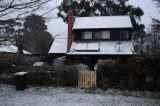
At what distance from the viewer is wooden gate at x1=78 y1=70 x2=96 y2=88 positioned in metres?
18.2

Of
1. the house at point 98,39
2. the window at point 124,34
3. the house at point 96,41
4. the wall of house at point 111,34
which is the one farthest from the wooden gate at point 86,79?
the window at point 124,34

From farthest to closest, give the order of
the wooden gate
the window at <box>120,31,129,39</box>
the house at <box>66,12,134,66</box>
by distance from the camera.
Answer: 1. the window at <box>120,31,129,39</box>
2. the house at <box>66,12,134,66</box>
3. the wooden gate

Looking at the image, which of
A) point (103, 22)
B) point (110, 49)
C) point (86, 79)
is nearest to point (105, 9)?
point (103, 22)

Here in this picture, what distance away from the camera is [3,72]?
779 inches

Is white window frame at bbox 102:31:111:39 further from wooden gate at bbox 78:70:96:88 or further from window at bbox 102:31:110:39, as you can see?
wooden gate at bbox 78:70:96:88

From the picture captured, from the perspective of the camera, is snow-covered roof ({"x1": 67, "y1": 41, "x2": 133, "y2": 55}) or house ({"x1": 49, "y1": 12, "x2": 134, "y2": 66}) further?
house ({"x1": 49, "y1": 12, "x2": 134, "y2": 66})

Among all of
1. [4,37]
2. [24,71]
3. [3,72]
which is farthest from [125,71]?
[4,37]

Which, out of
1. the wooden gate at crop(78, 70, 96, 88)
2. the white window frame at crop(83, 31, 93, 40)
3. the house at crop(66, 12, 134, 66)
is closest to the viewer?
the wooden gate at crop(78, 70, 96, 88)

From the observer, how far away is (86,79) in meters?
18.3

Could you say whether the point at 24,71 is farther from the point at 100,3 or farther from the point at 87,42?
the point at 100,3

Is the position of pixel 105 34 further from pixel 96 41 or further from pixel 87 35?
pixel 87 35

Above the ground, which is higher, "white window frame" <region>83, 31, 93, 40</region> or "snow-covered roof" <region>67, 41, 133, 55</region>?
"white window frame" <region>83, 31, 93, 40</region>

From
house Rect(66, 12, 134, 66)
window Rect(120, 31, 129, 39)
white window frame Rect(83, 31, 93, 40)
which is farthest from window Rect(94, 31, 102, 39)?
window Rect(120, 31, 129, 39)

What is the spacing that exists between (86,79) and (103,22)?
15909 mm
